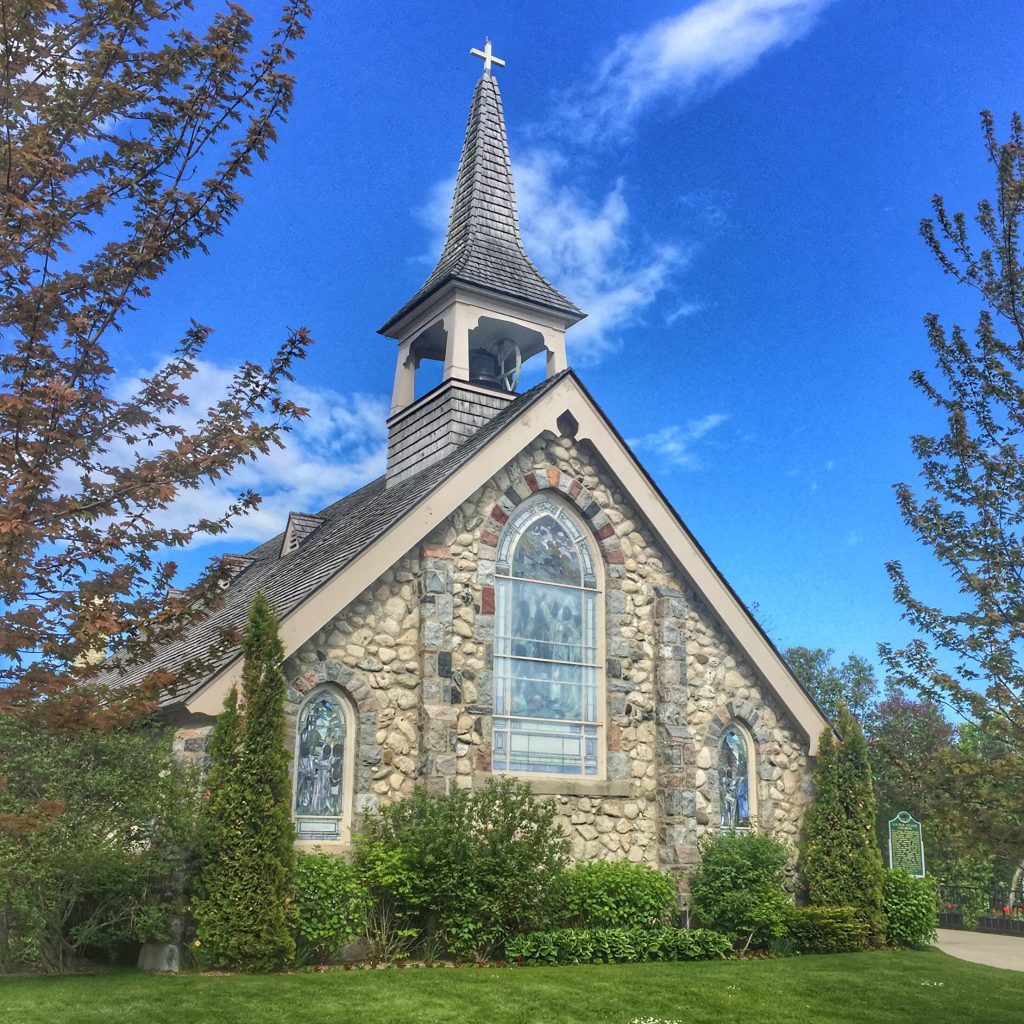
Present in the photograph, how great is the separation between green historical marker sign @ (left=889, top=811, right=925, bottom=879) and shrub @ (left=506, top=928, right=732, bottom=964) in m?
9.01

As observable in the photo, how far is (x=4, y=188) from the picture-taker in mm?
7477


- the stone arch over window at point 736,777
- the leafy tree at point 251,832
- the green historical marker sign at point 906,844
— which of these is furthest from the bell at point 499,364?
the green historical marker sign at point 906,844

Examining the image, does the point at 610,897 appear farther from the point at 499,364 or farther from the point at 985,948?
the point at 499,364

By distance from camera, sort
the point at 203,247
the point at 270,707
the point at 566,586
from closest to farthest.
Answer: the point at 203,247, the point at 270,707, the point at 566,586

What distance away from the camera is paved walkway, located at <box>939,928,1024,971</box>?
17.1m

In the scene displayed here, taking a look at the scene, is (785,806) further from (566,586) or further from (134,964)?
(134,964)

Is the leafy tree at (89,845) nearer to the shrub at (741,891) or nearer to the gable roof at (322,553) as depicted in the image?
the gable roof at (322,553)

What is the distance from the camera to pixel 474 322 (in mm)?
19438

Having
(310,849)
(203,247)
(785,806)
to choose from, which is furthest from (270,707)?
(785,806)

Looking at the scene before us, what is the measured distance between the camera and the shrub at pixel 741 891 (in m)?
16.0

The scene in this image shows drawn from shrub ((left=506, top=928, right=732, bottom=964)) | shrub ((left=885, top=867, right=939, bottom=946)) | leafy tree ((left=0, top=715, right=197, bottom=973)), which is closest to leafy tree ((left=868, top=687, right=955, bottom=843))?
shrub ((left=885, top=867, right=939, bottom=946))

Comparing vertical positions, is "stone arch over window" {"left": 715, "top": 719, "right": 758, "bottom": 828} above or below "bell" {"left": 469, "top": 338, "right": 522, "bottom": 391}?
below

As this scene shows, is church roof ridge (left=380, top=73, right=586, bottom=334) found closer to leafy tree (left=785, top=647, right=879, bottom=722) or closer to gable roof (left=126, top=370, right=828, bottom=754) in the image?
gable roof (left=126, top=370, right=828, bottom=754)

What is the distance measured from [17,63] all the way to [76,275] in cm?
147
